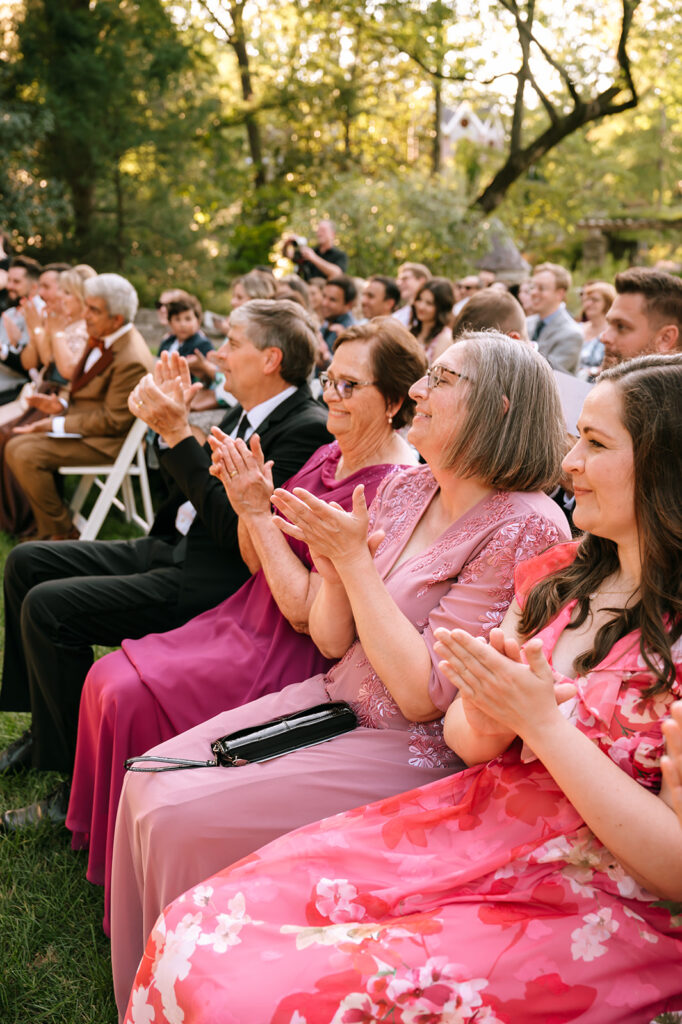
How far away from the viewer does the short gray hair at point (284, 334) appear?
3.11 m

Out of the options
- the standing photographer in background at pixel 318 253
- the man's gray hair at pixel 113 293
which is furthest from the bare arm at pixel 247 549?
the standing photographer in background at pixel 318 253

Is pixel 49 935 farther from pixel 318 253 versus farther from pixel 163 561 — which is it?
pixel 318 253

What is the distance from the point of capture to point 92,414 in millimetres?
5332

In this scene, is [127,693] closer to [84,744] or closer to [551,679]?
[84,744]

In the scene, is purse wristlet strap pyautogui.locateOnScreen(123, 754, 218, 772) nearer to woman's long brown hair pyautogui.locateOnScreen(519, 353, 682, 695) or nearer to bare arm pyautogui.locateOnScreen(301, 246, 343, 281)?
woman's long brown hair pyautogui.locateOnScreen(519, 353, 682, 695)

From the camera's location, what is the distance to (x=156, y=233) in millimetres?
12812

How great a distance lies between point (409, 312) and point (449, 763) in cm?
574

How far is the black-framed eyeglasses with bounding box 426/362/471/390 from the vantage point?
2.05 metres

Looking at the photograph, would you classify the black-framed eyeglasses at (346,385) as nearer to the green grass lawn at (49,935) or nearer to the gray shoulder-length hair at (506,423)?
the gray shoulder-length hair at (506,423)

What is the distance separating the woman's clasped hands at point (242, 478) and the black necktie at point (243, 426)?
1.95 ft

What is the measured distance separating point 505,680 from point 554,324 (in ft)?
18.6

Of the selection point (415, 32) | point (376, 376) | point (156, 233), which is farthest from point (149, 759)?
point (415, 32)

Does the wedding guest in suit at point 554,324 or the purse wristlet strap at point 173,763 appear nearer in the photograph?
the purse wristlet strap at point 173,763

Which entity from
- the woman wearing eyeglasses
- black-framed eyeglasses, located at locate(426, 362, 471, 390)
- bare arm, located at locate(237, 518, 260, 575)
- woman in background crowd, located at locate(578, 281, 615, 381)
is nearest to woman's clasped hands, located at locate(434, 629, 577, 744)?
the woman wearing eyeglasses
